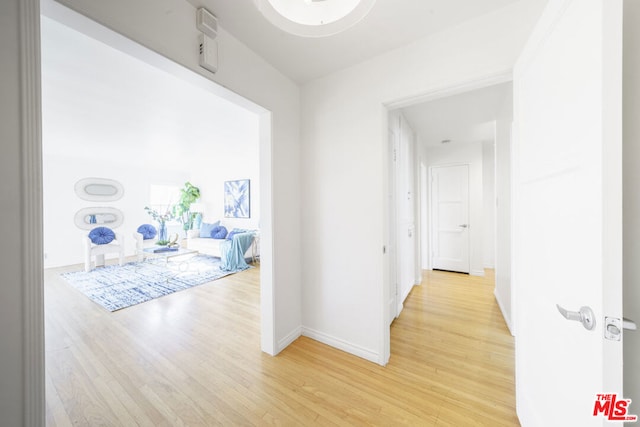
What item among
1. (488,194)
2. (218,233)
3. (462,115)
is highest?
(462,115)

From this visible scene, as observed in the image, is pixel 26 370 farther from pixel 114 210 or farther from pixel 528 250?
pixel 114 210

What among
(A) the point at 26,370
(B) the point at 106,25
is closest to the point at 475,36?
(B) the point at 106,25

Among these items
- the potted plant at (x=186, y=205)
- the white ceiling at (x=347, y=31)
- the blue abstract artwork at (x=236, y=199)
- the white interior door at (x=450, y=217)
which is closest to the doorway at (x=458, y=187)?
the white interior door at (x=450, y=217)

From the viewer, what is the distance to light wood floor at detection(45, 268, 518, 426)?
4.51 ft

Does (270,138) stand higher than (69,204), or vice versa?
(270,138)

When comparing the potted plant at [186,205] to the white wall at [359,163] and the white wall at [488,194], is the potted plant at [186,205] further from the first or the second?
the white wall at [488,194]

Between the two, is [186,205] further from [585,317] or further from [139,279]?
[585,317]

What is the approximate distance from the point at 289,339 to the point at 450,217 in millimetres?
3916

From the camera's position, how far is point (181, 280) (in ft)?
13.1

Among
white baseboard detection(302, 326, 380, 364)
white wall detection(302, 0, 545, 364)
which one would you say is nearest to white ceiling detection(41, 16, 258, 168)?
white wall detection(302, 0, 545, 364)

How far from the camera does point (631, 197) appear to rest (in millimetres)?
803

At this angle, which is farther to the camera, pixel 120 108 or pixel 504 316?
pixel 120 108

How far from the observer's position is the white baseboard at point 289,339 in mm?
1988

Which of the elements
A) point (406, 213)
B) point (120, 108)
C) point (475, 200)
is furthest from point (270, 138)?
point (475, 200)
